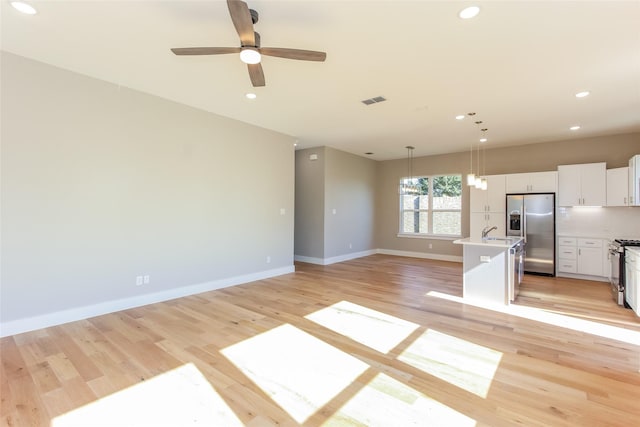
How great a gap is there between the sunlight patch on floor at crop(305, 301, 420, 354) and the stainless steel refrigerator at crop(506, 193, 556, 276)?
431 cm

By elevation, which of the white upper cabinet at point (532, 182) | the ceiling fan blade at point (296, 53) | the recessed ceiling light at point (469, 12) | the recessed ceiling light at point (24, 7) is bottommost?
the white upper cabinet at point (532, 182)

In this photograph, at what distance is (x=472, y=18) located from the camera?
2381mm

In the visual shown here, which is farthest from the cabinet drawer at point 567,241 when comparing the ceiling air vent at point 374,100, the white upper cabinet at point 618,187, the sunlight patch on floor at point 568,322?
the ceiling air vent at point 374,100

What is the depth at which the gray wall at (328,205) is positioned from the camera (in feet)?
23.2

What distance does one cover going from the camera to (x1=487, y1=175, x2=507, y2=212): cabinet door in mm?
6500

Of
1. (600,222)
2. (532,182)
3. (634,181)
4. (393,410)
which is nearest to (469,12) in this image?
(393,410)

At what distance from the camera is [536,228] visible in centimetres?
599

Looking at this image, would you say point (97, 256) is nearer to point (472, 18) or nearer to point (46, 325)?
point (46, 325)

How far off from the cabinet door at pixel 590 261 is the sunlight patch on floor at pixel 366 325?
4734 mm

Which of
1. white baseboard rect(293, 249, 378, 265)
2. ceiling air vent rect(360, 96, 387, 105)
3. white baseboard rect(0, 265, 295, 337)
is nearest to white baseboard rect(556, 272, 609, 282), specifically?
white baseboard rect(293, 249, 378, 265)

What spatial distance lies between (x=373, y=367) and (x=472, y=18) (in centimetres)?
296

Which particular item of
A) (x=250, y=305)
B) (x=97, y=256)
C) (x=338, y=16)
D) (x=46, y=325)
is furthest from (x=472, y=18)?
(x=46, y=325)

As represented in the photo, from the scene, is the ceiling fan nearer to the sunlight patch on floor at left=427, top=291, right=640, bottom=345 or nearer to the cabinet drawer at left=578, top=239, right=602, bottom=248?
the sunlight patch on floor at left=427, top=291, right=640, bottom=345

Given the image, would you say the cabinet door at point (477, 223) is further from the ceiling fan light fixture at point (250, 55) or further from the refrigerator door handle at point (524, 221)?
the ceiling fan light fixture at point (250, 55)
